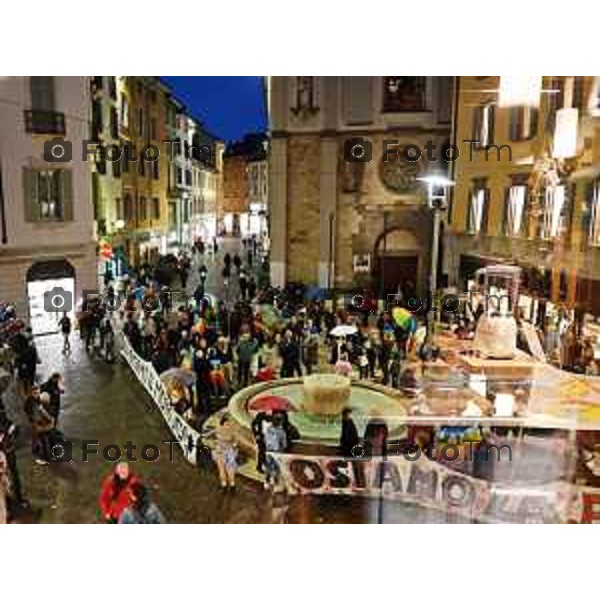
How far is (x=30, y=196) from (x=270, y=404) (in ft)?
11.0

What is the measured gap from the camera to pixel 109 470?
6.21 meters

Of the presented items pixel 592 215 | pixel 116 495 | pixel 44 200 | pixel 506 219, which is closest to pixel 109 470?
pixel 116 495

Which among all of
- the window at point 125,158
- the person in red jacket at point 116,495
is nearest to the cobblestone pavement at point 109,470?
the person in red jacket at point 116,495

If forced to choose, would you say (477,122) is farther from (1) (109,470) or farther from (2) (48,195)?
(1) (109,470)

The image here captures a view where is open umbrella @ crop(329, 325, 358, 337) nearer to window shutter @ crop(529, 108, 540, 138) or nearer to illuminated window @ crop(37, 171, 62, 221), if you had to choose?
window shutter @ crop(529, 108, 540, 138)

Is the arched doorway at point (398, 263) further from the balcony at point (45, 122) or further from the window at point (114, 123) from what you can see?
the balcony at point (45, 122)

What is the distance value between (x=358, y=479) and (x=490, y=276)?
256cm

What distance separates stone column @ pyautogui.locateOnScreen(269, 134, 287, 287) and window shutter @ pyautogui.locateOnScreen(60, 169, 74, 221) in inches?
84.8

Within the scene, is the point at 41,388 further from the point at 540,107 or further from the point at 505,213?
the point at 540,107

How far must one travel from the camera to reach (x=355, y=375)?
6762mm

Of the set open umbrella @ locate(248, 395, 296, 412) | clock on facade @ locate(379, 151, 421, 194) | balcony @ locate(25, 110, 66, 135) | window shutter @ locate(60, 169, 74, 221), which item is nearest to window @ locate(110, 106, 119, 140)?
balcony @ locate(25, 110, 66, 135)

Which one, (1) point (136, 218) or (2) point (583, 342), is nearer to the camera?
(2) point (583, 342)
